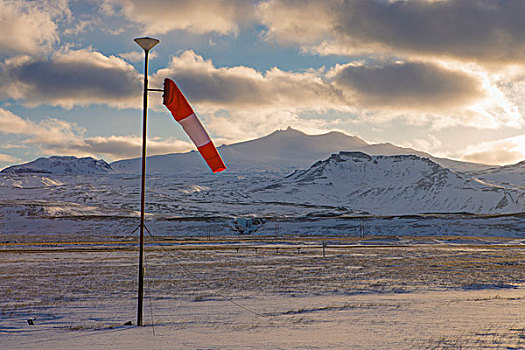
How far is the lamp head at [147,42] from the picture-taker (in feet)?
42.9

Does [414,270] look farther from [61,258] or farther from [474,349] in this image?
[61,258]

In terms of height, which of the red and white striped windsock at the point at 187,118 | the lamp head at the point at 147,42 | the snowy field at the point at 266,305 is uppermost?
the lamp head at the point at 147,42

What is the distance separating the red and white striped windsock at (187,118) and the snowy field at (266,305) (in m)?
4.72

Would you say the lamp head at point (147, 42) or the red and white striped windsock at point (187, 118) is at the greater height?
the lamp head at point (147, 42)

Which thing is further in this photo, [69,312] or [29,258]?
[29,258]

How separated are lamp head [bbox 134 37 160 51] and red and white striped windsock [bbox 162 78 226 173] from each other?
1075mm

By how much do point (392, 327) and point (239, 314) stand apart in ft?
15.9

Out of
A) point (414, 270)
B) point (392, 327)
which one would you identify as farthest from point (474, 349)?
point (414, 270)

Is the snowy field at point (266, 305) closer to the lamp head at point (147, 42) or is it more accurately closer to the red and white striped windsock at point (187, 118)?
the red and white striped windsock at point (187, 118)

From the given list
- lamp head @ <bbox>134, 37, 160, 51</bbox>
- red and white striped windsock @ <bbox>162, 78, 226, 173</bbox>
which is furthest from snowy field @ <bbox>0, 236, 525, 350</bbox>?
lamp head @ <bbox>134, 37, 160, 51</bbox>

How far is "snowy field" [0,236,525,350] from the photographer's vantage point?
12.1 meters

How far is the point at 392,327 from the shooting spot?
13609mm

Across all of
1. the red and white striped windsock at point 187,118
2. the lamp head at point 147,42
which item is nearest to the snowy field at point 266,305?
the red and white striped windsock at point 187,118

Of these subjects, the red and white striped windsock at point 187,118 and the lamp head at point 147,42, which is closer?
the red and white striped windsock at point 187,118
